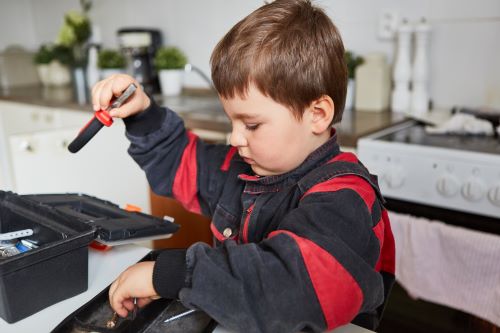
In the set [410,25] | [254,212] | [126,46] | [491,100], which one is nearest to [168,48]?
[126,46]

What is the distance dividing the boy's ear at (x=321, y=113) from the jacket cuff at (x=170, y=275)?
10.8 inches

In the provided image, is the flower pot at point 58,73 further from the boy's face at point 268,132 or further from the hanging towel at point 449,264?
the boy's face at point 268,132

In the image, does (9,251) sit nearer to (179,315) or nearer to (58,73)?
(179,315)

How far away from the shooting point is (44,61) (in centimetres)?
285

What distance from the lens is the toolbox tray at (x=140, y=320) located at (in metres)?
0.54

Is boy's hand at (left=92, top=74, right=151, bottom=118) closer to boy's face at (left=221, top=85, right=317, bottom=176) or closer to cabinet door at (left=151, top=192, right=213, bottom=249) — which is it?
boy's face at (left=221, top=85, right=317, bottom=176)

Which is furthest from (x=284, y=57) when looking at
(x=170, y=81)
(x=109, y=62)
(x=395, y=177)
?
(x=109, y=62)

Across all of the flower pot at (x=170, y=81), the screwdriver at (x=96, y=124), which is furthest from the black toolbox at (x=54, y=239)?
the flower pot at (x=170, y=81)

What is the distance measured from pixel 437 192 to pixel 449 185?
0.15ft

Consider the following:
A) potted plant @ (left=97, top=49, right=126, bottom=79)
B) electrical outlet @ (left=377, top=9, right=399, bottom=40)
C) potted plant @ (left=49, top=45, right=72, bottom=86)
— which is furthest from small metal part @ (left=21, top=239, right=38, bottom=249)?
potted plant @ (left=49, top=45, right=72, bottom=86)

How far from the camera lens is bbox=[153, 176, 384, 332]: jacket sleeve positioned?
1.63 feet

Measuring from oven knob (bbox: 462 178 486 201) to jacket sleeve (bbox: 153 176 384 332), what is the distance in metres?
0.71

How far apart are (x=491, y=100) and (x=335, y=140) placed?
3.64 ft

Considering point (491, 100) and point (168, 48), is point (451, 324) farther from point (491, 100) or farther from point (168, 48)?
point (168, 48)
